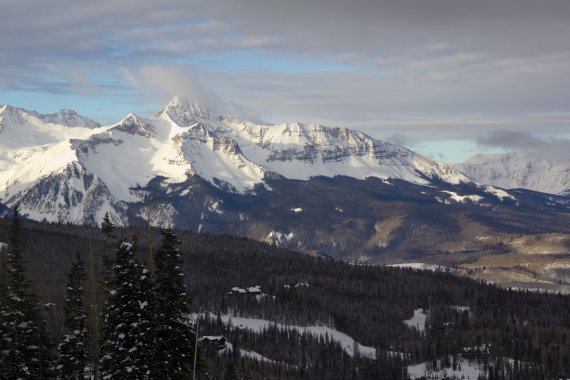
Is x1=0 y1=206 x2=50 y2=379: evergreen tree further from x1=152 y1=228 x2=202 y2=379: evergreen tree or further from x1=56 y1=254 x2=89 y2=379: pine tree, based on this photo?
x1=152 y1=228 x2=202 y2=379: evergreen tree

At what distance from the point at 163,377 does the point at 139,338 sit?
10.9 feet

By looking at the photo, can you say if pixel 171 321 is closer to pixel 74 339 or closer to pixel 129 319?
pixel 129 319

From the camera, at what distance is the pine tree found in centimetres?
8800

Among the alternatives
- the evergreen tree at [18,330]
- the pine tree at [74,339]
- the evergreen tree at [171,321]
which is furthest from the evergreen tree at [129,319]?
the pine tree at [74,339]

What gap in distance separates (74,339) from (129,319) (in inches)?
1095

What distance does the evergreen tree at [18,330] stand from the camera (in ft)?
242

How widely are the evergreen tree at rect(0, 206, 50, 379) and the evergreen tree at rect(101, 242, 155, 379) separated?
1311 cm

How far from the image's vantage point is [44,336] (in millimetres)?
78875

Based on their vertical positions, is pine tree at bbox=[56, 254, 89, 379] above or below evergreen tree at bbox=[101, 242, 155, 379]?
below

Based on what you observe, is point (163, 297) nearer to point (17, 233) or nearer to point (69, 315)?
point (17, 233)

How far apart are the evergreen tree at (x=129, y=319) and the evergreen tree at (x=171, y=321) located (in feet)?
2.84

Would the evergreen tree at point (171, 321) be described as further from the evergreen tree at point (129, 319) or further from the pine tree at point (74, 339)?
the pine tree at point (74, 339)

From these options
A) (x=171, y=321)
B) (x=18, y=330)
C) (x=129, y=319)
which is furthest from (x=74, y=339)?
(x=171, y=321)

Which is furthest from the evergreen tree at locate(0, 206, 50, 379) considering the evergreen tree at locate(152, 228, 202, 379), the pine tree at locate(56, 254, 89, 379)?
the evergreen tree at locate(152, 228, 202, 379)
